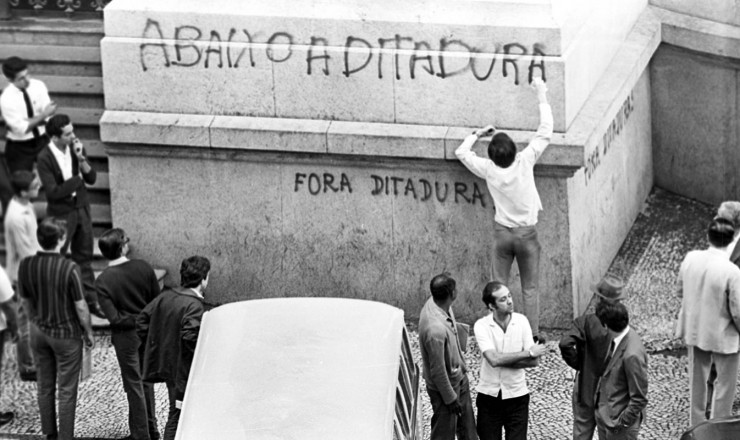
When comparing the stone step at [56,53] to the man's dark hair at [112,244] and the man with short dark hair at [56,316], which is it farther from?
the man's dark hair at [112,244]

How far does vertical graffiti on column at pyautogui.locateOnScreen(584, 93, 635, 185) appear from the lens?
522 inches

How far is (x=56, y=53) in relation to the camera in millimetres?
15383

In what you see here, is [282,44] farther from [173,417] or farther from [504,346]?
[504,346]

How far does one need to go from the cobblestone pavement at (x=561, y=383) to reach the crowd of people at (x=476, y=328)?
238 mm

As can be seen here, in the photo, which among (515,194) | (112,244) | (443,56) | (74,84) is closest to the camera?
(112,244)

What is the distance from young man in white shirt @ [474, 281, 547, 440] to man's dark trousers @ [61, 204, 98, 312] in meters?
4.13

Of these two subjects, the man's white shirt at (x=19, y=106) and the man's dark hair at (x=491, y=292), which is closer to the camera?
the man's dark hair at (x=491, y=292)

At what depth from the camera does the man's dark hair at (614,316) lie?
31.1 feet

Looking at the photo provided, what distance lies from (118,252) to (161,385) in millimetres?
1771

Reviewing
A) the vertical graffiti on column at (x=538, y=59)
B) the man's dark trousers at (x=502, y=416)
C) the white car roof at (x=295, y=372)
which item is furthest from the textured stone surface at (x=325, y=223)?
the white car roof at (x=295, y=372)

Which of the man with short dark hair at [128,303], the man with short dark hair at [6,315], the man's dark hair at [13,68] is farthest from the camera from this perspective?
the man's dark hair at [13,68]

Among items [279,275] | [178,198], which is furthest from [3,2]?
[279,275]

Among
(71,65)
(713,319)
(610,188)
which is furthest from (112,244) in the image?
(610,188)

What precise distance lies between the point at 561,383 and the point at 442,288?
2347 mm
